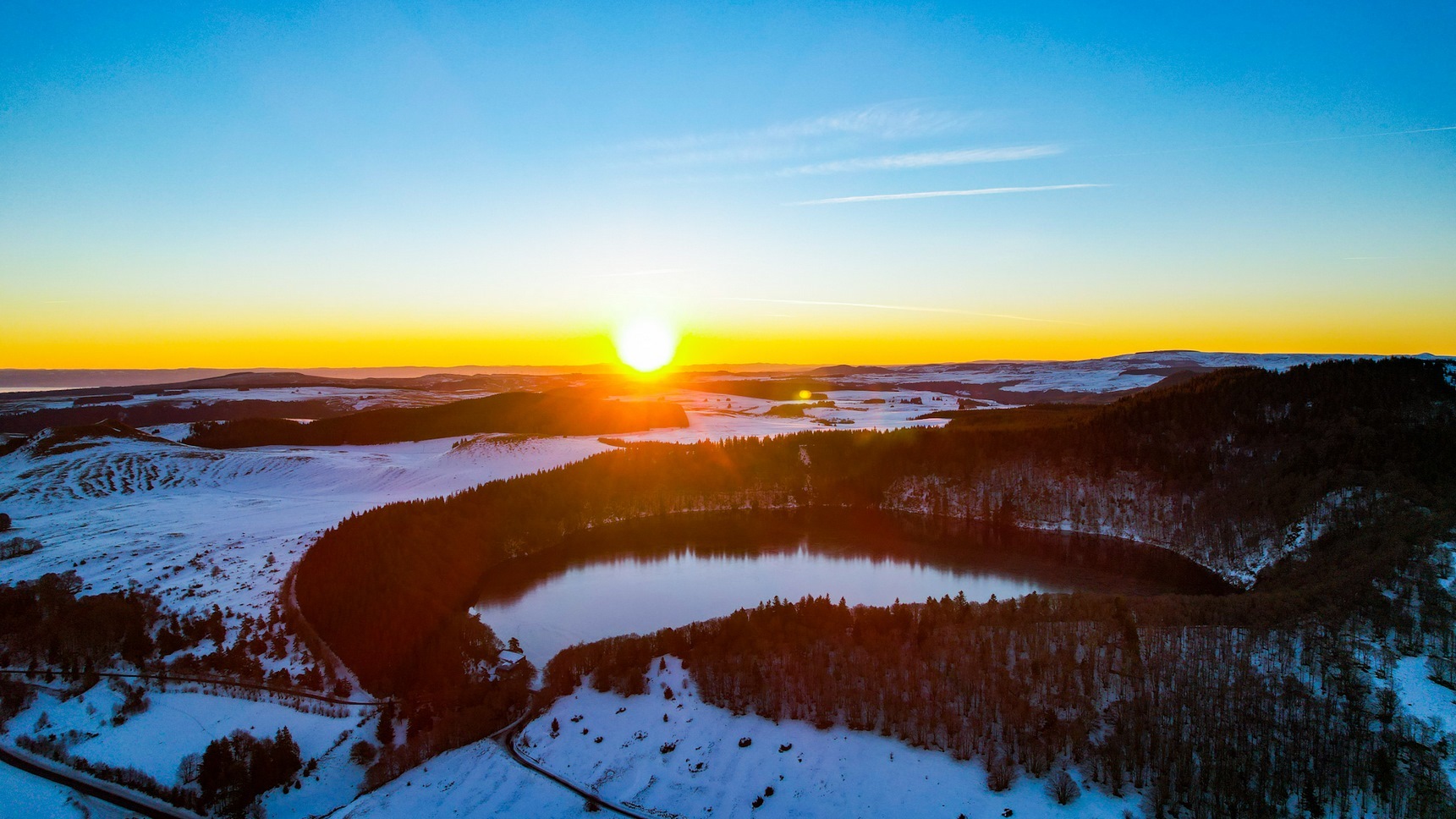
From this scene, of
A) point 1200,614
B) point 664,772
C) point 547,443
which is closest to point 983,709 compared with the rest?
point 664,772

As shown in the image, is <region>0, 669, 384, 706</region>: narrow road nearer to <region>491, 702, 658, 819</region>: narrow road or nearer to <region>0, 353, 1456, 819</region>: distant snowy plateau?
<region>0, 353, 1456, 819</region>: distant snowy plateau

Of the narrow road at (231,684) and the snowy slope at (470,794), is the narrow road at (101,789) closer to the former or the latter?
the narrow road at (231,684)

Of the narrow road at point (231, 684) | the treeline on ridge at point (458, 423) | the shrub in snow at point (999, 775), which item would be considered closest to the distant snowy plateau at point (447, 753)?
the shrub in snow at point (999, 775)

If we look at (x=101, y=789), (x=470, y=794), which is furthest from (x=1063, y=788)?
(x=101, y=789)

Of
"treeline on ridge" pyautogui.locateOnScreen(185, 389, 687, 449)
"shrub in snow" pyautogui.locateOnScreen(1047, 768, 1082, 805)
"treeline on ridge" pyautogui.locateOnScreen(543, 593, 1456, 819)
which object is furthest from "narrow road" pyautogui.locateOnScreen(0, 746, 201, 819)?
"treeline on ridge" pyautogui.locateOnScreen(185, 389, 687, 449)

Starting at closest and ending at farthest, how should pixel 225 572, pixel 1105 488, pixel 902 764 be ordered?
pixel 902 764
pixel 225 572
pixel 1105 488

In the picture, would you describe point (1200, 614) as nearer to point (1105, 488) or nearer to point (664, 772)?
point (664, 772)
